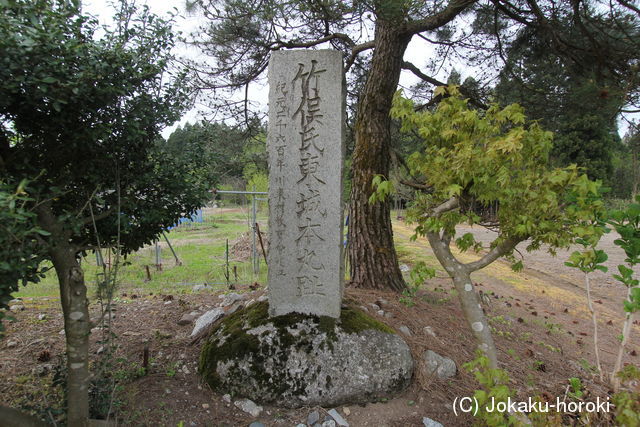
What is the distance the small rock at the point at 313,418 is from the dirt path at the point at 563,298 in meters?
3.51

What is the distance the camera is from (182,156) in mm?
2830

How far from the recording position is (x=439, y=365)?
324 cm

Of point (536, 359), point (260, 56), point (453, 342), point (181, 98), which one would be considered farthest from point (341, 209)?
point (260, 56)

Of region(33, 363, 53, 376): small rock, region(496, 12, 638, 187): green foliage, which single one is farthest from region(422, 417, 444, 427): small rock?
region(496, 12, 638, 187): green foliage

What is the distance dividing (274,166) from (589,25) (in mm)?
4465

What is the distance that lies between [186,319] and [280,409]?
173 centimetres

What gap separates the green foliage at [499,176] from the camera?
2203 mm

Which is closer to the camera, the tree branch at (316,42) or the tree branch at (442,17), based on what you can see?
the tree branch at (442,17)

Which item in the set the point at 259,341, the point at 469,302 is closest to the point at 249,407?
the point at 259,341

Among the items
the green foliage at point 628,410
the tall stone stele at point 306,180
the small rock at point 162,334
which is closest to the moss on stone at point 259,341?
the tall stone stele at point 306,180

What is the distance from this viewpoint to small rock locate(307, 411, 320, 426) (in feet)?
8.64

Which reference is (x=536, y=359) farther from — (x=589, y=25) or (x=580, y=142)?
(x=580, y=142)

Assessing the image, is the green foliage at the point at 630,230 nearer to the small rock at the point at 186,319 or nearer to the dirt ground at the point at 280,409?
the dirt ground at the point at 280,409

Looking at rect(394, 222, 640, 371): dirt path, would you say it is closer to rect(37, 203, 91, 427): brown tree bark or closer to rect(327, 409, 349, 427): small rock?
rect(327, 409, 349, 427): small rock
